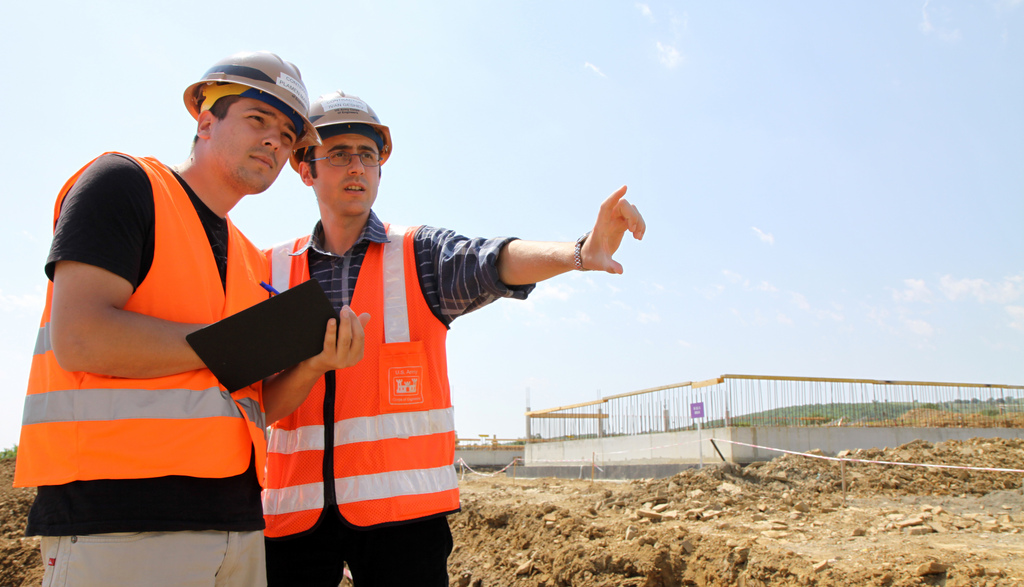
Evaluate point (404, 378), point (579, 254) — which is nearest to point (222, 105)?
point (404, 378)

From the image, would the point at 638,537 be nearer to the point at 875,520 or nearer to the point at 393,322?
the point at 875,520

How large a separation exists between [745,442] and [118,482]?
13.8m

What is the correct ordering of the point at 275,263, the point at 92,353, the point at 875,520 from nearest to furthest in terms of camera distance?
1. the point at 92,353
2. the point at 275,263
3. the point at 875,520

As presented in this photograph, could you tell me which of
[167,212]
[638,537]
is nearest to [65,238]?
[167,212]

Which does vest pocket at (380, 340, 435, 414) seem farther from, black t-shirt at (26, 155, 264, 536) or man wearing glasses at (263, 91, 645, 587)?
black t-shirt at (26, 155, 264, 536)

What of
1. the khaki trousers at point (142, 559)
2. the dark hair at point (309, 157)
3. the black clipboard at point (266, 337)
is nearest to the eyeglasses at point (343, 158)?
the dark hair at point (309, 157)

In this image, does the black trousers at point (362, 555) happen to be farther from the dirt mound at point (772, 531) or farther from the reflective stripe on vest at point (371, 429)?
the dirt mound at point (772, 531)

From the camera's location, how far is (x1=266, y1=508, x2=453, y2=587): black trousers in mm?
2109

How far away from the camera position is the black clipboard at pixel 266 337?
155 cm

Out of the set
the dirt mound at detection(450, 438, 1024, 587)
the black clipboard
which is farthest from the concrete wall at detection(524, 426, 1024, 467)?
the black clipboard

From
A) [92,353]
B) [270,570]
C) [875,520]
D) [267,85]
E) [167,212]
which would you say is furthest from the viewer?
[875,520]

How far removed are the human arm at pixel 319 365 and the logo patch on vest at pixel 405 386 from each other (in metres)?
0.35

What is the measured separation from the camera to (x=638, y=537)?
5699 millimetres

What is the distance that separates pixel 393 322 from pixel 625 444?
16.5 meters
